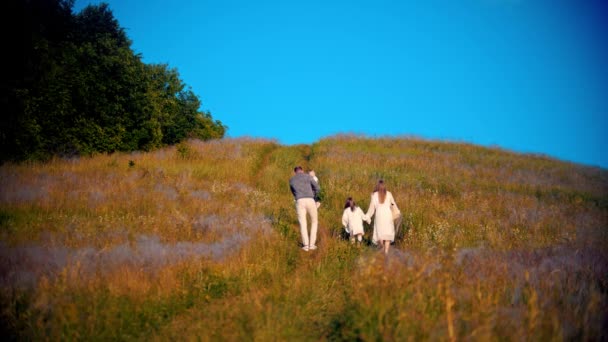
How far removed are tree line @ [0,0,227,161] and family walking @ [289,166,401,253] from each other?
15.8 m

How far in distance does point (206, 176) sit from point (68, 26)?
2267cm

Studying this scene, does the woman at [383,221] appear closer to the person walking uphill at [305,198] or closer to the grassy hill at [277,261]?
the grassy hill at [277,261]

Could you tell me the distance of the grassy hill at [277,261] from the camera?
4.56 meters

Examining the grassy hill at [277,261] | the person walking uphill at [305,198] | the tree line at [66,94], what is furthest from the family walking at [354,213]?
the tree line at [66,94]

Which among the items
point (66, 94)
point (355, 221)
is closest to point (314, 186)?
point (355, 221)

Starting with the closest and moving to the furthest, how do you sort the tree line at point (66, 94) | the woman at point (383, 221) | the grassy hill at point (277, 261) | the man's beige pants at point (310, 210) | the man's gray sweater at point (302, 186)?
the grassy hill at point (277, 261)
the woman at point (383, 221)
the man's beige pants at point (310, 210)
the man's gray sweater at point (302, 186)
the tree line at point (66, 94)

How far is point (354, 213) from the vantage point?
10.5 m

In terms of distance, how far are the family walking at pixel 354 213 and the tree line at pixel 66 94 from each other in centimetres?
1581

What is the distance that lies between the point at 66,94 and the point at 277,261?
1827cm

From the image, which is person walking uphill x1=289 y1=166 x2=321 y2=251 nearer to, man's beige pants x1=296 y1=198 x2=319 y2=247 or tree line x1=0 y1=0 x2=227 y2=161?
man's beige pants x1=296 y1=198 x2=319 y2=247

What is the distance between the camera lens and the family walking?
9.62 m

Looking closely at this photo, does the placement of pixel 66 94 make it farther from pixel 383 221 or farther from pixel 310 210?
pixel 383 221

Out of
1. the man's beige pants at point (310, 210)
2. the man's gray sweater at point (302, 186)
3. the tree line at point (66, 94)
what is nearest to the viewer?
the man's beige pants at point (310, 210)

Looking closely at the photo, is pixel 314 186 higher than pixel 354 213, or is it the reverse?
pixel 314 186
